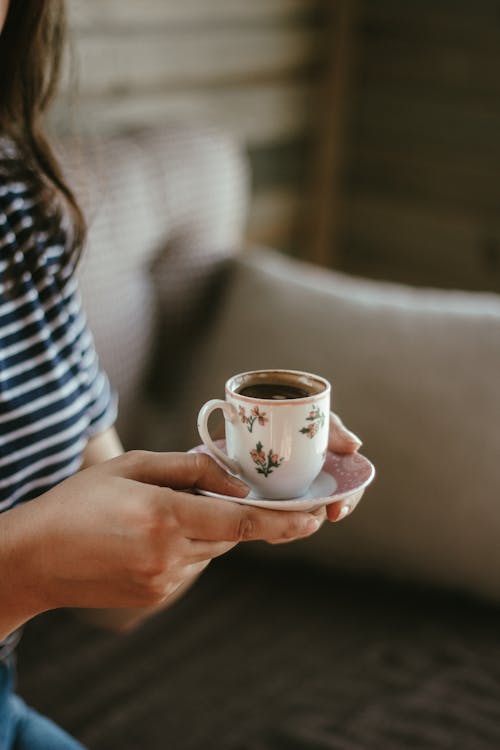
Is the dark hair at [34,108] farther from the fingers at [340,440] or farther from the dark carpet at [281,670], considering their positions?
the dark carpet at [281,670]

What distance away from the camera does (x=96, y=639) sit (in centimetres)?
118

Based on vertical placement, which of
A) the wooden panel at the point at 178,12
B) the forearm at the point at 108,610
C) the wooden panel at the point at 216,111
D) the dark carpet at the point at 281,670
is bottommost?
the dark carpet at the point at 281,670

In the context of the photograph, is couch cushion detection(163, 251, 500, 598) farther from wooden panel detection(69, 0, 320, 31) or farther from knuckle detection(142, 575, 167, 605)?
wooden panel detection(69, 0, 320, 31)

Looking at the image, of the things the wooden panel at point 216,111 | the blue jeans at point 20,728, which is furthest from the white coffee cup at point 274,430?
the wooden panel at point 216,111

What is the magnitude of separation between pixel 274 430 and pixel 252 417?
2cm

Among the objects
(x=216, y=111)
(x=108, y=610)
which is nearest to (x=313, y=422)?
(x=108, y=610)

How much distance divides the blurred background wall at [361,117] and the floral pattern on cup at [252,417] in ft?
4.98

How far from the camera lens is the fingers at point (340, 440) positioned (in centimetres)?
77

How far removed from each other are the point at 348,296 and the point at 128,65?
94 centimetres

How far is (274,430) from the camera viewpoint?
0.69m

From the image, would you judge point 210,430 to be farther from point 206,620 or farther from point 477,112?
point 477,112

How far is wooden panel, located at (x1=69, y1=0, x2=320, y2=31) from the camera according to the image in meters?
1.79

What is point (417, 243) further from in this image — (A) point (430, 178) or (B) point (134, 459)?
(B) point (134, 459)

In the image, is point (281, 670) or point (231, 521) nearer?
point (231, 521)
